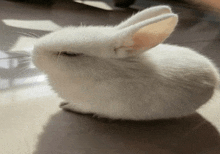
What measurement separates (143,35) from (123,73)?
14 cm

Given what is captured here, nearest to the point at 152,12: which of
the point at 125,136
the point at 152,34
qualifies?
the point at 152,34

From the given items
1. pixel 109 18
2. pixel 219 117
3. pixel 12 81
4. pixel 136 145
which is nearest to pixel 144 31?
pixel 136 145

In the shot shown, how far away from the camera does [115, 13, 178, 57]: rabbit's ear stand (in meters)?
0.86

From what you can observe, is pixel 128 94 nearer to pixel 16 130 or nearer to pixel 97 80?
pixel 97 80

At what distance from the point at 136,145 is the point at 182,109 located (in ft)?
0.67

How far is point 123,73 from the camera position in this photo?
955mm

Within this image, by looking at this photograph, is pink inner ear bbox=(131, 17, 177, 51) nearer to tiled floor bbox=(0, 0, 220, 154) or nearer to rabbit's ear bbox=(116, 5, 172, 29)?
rabbit's ear bbox=(116, 5, 172, 29)

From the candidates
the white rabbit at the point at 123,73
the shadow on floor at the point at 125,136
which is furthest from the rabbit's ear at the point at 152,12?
the shadow on floor at the point at 125,136

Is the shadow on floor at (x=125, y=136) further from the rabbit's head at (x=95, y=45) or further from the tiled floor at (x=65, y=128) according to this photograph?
the rabbit's head at (x=95, y=45)

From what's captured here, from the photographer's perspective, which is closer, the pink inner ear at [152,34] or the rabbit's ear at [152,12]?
the pink inner ear at [152,34]

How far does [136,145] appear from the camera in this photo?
979mm

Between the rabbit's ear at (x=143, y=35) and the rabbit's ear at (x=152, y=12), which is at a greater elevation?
the rabbit's ear at (x=152, y=12)

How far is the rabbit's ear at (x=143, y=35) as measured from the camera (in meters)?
0.86

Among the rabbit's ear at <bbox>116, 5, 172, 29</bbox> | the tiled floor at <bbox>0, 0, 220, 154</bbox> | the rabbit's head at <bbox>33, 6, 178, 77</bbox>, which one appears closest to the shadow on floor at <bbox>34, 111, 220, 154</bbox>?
the tiled floor at <bbox>0, 0, 220, 154</bbox>
